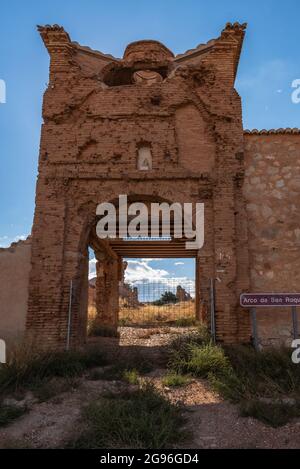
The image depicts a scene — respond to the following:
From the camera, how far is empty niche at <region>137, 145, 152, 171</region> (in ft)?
32.8

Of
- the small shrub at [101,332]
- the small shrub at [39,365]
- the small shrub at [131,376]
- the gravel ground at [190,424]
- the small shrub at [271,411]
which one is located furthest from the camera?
the small shrub at [101,332]

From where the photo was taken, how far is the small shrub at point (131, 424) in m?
4.59

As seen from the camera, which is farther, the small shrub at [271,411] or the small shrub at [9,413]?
the small shrub at [9,413]

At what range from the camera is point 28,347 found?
8234mm

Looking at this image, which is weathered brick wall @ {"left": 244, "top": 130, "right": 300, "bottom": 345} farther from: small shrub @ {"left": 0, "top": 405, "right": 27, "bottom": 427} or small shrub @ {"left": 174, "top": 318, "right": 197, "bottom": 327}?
small shrub @ {"left": 174, "top": 318, "right": 197, "bottom": 327}

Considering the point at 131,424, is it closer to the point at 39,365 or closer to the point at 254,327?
the point at 39,365

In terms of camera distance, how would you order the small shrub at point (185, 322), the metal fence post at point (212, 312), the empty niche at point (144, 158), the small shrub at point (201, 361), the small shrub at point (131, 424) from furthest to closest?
1. the small shrub at point (185, 322)
2. the empty niche at point (144, 158)
3. the metal fence post at point (212, 312)
4. the small shrub at point (201, 361)
5. the small shrub at point (131, 424)

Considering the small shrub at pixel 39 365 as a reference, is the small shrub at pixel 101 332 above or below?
above

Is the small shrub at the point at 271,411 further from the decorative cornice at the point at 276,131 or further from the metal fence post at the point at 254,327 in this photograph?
the decorative cornice at the point at 276,131

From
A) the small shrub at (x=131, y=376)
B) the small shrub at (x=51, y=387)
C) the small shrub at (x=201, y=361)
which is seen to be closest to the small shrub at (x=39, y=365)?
the small shrub at (x=51, y=387)

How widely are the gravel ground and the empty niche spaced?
5.21 m

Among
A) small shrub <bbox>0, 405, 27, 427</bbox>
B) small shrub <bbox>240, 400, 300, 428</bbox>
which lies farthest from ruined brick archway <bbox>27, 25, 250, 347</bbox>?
small shrub <bbox>240, 400, 300, 428</bbox>

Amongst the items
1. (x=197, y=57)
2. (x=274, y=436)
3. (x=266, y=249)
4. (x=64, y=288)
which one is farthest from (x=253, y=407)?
(x=197, y=57)

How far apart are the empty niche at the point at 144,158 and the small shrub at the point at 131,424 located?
19.1 feet
